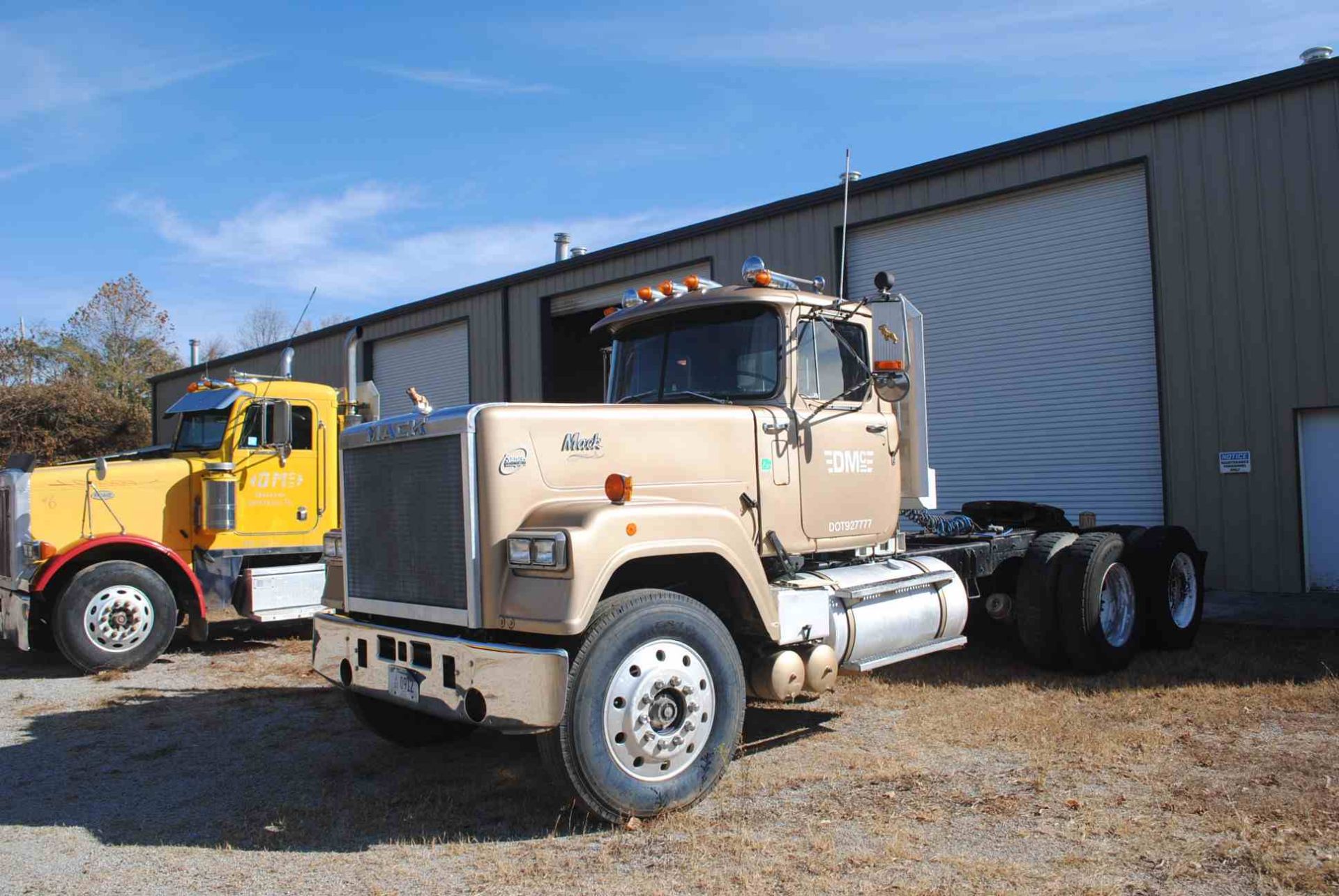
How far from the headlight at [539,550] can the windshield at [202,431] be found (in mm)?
6684

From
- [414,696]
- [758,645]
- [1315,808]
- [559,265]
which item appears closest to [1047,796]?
[1315,808]

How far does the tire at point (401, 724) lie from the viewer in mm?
6426

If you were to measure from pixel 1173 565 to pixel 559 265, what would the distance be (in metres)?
13.2

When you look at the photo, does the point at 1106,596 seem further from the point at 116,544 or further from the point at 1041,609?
the point at 116,544

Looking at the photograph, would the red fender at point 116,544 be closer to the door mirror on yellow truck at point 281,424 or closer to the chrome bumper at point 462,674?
the door mirror on yellow truck at point 281,424

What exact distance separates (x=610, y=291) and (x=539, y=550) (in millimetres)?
14672

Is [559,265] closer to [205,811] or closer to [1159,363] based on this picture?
[1159,363]

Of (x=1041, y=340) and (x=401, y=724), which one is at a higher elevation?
(x=1041, y=340)

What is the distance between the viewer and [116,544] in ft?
30.9

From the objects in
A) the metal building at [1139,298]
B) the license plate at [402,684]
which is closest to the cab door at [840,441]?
the license plate at [402,684]

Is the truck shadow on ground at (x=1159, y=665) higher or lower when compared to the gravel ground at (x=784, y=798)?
higher

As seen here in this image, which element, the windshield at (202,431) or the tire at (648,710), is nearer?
the tire at (648,710)

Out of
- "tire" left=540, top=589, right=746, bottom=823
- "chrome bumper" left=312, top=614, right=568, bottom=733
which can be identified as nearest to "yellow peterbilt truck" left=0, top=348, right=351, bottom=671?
"chrome bumper" left=312, top=614, right=568, bottom=733

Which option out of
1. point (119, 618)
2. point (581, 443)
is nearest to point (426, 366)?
point (119, 618)
